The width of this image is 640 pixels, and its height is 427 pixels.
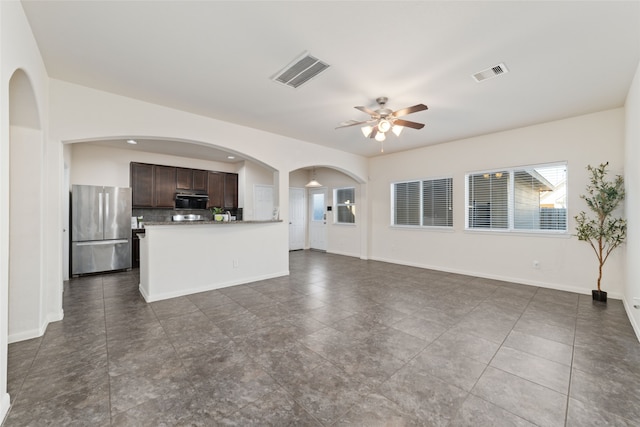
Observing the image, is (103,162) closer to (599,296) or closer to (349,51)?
(349,51)

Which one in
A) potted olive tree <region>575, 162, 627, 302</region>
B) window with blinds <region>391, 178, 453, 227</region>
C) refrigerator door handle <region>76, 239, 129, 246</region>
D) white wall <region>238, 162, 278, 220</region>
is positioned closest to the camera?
potted olive tree <region>575, 162, 627, 302</region>

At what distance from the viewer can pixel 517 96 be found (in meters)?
3.50

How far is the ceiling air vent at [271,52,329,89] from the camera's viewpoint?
2.70m

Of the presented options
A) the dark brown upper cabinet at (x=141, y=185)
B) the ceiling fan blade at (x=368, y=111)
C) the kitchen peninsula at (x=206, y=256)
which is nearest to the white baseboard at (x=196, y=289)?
the kitchen peninsula at (x=206, y=256)

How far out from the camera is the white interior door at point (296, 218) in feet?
29.0

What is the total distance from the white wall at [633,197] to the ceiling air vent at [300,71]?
3.35 metres

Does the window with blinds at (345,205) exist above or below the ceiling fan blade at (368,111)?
below

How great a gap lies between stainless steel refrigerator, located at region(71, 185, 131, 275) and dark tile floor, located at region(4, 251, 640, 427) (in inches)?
66.7

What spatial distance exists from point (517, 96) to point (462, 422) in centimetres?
382

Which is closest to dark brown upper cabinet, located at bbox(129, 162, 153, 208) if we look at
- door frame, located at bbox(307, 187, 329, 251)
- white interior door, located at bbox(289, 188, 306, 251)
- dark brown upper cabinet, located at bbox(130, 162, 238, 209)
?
dark brown upper cabinet, located at bbox(130, 162, 238, 209)

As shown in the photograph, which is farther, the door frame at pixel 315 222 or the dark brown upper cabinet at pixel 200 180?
the door frame at pixel 315 222

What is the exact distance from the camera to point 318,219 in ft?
29.7

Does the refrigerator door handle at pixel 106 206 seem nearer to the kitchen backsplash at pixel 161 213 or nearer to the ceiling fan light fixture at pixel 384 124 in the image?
the kitchen backsplash at pixel 161 213

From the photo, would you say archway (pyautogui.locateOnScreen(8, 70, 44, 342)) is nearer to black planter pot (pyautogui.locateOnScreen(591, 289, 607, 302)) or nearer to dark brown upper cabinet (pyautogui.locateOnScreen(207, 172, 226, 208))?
dark brown upper cabinet (pyautogui.locateOnScreen(207, 172, 226, 208))
